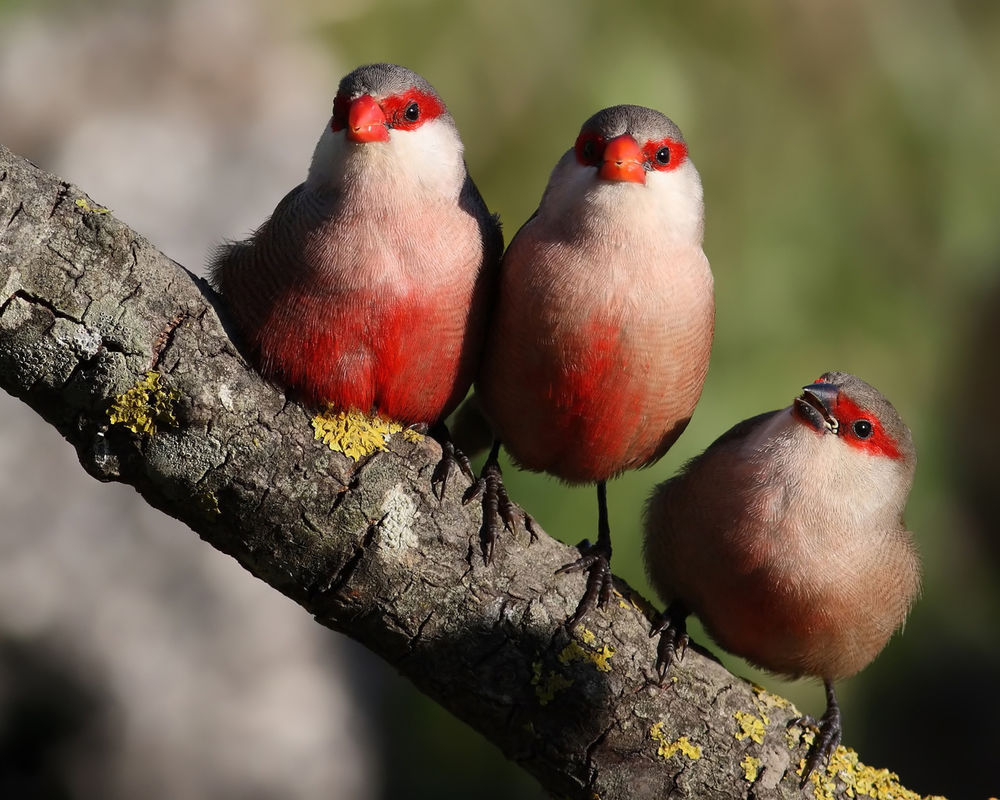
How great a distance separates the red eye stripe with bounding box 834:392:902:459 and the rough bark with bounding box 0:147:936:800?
80 centimetres

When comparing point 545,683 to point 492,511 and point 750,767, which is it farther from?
point 750,767

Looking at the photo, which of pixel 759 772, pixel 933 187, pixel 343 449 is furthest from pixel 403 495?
pixel 933 187

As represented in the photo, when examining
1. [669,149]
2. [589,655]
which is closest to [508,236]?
[669,149]

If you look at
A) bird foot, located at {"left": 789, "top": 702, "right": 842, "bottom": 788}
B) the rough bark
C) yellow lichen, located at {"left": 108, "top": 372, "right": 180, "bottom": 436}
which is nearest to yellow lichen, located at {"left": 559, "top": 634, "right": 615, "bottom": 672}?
the rough bark

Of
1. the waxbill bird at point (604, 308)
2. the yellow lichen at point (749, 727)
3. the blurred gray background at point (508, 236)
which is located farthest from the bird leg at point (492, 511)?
the blurred gray background at point (508, 236)

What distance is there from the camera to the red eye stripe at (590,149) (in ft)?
10.4

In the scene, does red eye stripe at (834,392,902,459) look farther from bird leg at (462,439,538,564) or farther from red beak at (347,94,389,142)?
red beak at (347,94,389,142)

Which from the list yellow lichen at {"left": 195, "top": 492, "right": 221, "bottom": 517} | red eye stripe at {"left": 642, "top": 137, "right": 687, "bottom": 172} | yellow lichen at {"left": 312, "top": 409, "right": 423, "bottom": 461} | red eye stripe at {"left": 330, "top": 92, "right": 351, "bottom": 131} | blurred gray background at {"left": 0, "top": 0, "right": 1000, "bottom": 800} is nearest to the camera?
yellow lichen at {"left": 195, "top": 492, "right": 221, "bottom": 517}

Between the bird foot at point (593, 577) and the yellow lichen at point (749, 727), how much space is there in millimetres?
474

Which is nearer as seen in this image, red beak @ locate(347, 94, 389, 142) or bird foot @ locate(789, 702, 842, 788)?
red beak @ locate(347, 94, 389, 142)

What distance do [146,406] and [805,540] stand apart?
1.85 meters

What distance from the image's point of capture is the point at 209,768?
504 centimetres

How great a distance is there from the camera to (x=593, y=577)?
305 centimetres

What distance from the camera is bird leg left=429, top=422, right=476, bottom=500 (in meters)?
2.85
